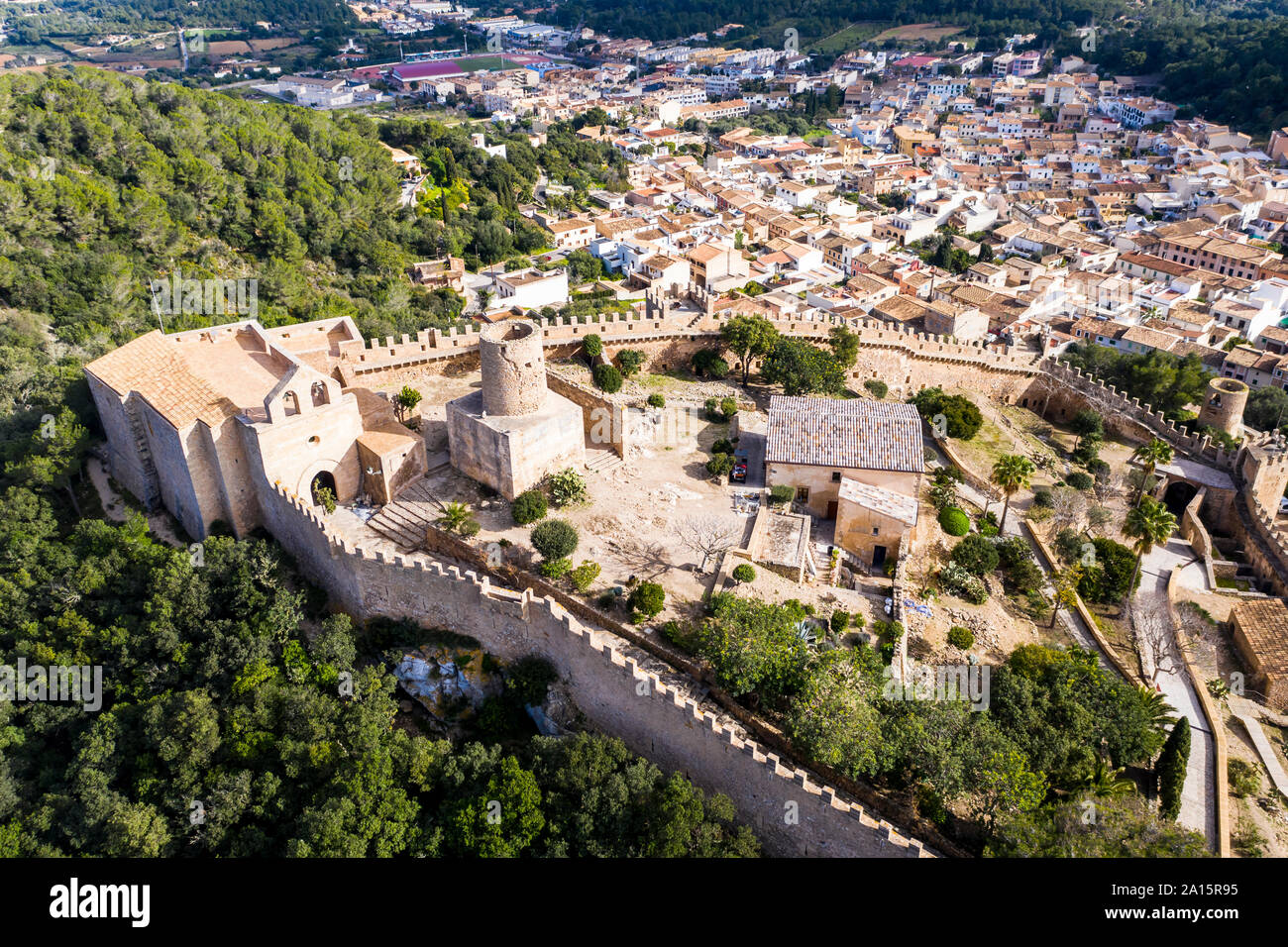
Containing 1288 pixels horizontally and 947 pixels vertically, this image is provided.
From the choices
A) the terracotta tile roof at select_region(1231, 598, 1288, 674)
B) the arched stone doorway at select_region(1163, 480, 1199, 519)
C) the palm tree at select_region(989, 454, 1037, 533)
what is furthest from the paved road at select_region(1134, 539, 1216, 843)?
the palm tree at select_region(989, 454, 1037, 533)

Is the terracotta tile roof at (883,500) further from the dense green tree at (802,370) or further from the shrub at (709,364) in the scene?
the shrub at (709,364)

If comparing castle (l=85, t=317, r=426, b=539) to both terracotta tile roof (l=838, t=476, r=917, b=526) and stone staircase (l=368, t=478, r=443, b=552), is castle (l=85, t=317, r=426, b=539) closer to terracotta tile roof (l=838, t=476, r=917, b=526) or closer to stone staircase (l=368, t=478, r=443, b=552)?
stone staircase (l=368, t=478, r=443, b=552)

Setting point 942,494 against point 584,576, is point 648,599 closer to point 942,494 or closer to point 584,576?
point 584,576

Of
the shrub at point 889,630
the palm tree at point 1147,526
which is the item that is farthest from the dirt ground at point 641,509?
the palm tree at point 1147,526

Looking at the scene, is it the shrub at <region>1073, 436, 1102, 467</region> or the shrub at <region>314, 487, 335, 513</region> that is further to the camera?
the shrub at <region>1073, 436, 1102, 467</region>

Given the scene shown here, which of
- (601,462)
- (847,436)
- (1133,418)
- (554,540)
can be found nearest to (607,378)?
(601,462)

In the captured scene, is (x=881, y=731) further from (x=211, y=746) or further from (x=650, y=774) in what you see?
(x=211, y=746)
